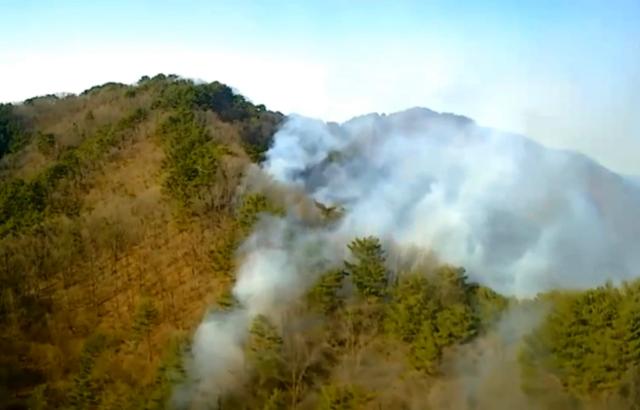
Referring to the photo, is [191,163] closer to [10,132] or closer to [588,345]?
[10,132]

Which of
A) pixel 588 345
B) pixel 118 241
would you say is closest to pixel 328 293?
pixel 588 345

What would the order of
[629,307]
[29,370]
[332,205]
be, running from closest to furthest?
[629,307], [29,370], [332,205]

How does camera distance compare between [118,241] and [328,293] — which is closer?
[328,293]

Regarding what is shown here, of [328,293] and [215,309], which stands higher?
[328,293]

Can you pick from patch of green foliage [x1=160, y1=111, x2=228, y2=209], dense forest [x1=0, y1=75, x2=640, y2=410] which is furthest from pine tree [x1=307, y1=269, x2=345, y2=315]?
patch of green foliage [x1=160, y1=111, x2=228, y2=209]

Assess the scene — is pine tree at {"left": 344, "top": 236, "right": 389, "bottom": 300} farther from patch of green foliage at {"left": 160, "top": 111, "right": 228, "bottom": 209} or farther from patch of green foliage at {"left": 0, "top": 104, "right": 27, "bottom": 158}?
patch of green foliage at {"left": 0, "top": 104, "right": 27, "bottom": 158}

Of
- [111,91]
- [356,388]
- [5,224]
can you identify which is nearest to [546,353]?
[356,388]

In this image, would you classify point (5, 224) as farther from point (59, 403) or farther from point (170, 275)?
point (59, 403)
